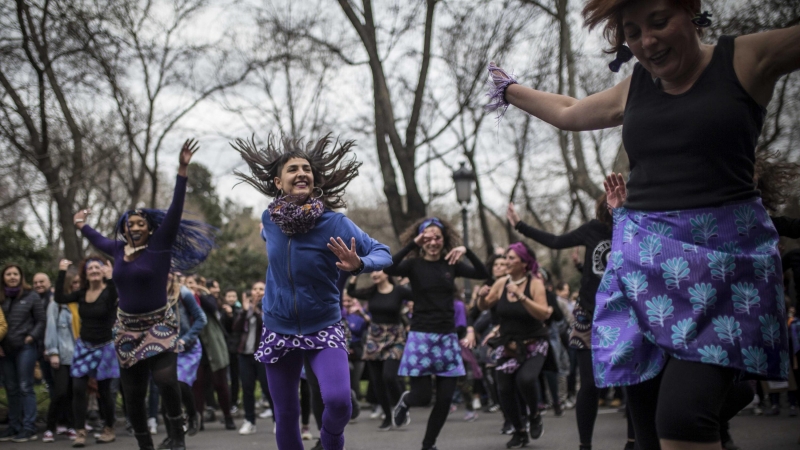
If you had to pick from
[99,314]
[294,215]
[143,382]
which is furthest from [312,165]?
[99,314]

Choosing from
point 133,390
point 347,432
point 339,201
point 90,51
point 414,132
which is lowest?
point 347,432

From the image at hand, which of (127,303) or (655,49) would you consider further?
(127,303)

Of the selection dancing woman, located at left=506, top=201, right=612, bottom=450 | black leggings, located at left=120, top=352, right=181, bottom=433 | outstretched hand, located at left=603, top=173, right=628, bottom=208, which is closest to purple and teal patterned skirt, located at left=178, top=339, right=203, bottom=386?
black leggings, located at left=120, top=352, right=181, bottom=433

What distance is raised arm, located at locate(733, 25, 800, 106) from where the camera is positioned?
2.63 meters

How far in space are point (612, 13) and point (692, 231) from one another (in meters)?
0.80

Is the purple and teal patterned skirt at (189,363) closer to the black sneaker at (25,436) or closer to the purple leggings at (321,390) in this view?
the black sneaker at (25,436)

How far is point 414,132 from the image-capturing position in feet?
48.7

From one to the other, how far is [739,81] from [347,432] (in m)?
8.08

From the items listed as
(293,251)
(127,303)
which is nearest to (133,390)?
(127,303)

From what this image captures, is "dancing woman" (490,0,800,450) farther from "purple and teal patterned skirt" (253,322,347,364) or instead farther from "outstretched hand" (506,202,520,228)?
"outstretched hand" (506,202,520,228)

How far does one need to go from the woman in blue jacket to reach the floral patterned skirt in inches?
208

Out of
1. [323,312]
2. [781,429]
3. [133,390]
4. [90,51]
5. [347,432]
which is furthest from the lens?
[90,51]

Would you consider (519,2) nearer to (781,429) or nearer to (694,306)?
(781,429)

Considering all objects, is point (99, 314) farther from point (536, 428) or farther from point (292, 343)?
point (292, 343)
